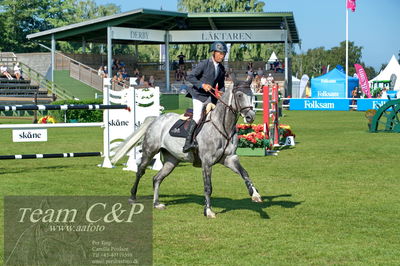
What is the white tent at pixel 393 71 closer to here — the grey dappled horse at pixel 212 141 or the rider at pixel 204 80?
the grey dappled horse at pixel 212 141

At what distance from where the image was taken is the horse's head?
10273 millimetres

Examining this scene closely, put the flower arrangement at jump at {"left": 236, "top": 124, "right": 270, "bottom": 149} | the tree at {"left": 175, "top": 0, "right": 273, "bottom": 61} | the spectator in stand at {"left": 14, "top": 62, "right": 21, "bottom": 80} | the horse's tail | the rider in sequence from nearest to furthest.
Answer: the rider, the horse's tail, the flower arrangement at jump at {"left": 236, "top": 124, "right": 270, "bottom": 149}, the spectator in stand at {"left": 14, "top": 62, "right": 21, "bottom": 80}, the tree at {"left": 175, "top": 0, "right": 273, "bottom": 61}

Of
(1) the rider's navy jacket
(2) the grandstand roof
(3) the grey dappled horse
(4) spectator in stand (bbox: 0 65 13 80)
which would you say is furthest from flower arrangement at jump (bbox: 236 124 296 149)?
(2) the grandstand roof

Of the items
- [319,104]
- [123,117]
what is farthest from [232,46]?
[123,117]

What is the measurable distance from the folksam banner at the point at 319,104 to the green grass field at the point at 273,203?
29.0 m

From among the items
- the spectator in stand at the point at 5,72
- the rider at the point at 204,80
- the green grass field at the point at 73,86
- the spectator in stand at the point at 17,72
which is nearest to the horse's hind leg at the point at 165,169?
the rider at the point at 204,80

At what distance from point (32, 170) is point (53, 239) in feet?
28.9

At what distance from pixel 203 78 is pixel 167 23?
162 ft

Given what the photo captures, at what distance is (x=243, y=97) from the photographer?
34.0 ft

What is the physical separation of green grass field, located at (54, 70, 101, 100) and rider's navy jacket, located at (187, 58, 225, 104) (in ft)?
131

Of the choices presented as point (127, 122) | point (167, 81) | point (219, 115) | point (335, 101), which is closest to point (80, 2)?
point (167, 81)

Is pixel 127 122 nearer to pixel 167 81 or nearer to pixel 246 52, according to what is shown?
pixel 167 81

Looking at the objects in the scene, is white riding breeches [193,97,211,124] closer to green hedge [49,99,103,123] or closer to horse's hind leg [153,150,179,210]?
horse's hind leg [153,150,179,210]

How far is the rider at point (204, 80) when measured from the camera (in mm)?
10797
